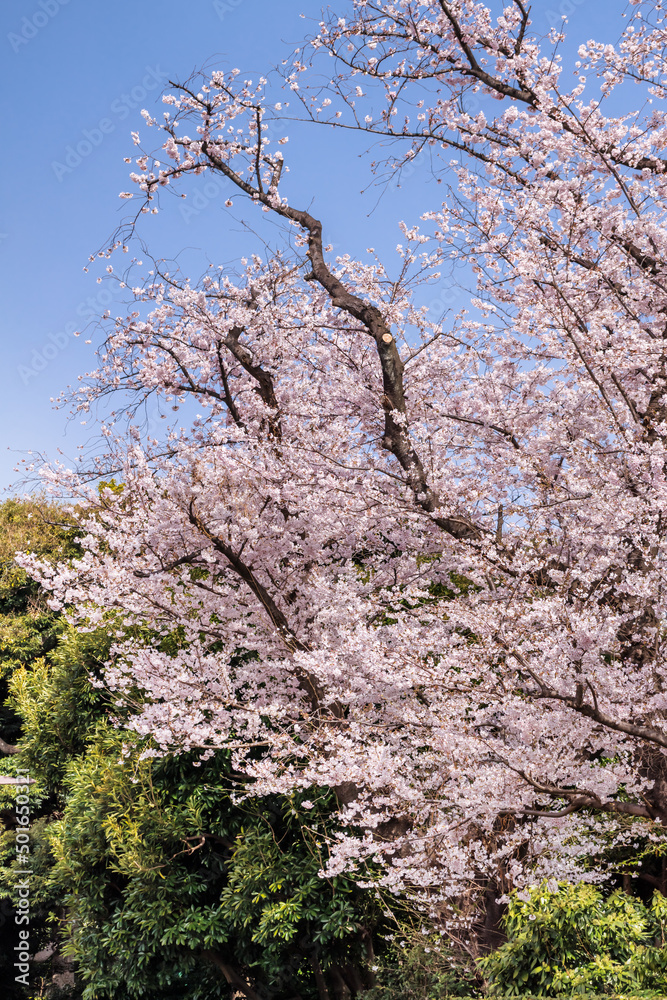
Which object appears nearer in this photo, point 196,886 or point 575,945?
point 575,945

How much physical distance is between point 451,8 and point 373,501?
5271 millimetres

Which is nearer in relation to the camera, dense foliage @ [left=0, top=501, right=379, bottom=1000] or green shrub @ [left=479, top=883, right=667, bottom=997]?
green shrub @ [left=479, top=883, right=667, bottom=997]

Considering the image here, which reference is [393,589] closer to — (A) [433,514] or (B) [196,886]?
(A) [433,514]

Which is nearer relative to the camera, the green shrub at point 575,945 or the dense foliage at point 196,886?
the green shrub at point 575,945

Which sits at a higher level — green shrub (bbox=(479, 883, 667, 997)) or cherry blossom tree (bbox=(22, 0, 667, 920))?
cherry blossom tree (bbox=(22, 0, 667, 920))

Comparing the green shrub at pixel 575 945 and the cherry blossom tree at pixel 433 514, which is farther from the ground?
the cherry blossom tree at pixel 433 514

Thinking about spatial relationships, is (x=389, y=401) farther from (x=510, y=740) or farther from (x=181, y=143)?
(x=181, y=143)

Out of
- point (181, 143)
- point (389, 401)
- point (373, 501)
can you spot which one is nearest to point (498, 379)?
point (389, 401)

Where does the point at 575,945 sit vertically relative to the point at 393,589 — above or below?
below

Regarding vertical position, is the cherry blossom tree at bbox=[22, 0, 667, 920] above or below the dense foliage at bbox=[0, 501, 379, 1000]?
above

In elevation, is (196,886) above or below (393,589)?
below

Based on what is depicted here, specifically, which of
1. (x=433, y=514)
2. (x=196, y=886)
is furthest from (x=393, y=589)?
(x=196, y=886)

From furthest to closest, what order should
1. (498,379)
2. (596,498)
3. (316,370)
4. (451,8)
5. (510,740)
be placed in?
(316,370) < (498,379) < (451,8) < (510,740) < (596,498)

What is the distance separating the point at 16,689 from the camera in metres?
11.5
